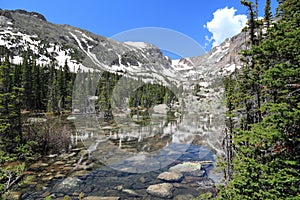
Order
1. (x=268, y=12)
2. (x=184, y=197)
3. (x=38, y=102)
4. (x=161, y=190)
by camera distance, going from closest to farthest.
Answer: (x=268, y=12), (x=184, y=197), (x=161, y=190), (x=38, y=102)

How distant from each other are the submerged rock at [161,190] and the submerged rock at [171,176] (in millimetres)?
963

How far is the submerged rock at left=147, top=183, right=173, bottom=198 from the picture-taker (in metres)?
11.5

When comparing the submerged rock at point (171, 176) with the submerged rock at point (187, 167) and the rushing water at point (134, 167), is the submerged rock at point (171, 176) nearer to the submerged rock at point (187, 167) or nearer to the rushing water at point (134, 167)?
the rushing water at point (134, 167)

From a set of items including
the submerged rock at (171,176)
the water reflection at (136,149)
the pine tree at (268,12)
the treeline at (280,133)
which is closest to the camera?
the treeline at (280,133)

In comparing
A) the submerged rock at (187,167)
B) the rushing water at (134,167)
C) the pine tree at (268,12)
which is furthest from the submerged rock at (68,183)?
the pine tree at (268,12)

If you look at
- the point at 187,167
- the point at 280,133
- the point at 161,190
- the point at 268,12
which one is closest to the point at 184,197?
the point at 161,190

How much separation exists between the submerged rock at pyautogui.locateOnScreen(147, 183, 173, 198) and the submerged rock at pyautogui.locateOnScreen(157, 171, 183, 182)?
0.96m

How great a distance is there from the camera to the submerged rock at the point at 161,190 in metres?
11.5

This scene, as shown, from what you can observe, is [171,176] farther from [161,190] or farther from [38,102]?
[38,102]

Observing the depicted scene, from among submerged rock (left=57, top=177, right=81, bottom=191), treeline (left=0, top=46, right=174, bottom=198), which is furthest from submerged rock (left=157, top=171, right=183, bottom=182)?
treeline (left=0, top=46, right=174, bottom=198)

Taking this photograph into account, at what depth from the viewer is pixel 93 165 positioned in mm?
16406

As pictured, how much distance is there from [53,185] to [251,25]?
13.4 m

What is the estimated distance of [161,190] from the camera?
464 inches

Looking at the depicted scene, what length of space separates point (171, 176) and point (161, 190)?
2.22 m
